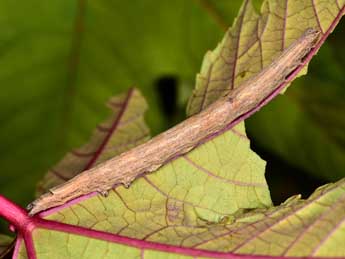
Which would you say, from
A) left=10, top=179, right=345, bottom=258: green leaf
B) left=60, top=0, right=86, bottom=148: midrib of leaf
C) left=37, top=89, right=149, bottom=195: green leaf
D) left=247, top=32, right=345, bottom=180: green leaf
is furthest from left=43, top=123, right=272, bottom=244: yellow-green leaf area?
left=60, top=0, right=86, bottom=148: midrib of leaf

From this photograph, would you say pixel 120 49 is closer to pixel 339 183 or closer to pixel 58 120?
pixel 58 120

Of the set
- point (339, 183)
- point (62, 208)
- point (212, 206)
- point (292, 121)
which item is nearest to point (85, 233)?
point (62, 208)

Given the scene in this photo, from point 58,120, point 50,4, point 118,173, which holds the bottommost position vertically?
point 118,173

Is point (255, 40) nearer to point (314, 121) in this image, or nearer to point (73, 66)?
point (314, 121)

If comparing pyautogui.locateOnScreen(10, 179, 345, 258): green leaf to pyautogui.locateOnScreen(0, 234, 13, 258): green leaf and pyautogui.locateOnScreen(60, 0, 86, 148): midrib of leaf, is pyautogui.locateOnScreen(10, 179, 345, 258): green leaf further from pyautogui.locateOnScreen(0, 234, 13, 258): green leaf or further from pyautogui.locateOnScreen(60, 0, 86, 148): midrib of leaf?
pyautogui.locateOnScreen(60, 0, 86, 148): midrib of leaf

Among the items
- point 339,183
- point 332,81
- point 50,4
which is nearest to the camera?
point 339,183

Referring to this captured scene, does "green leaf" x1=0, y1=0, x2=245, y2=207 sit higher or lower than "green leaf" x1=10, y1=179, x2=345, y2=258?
higher
